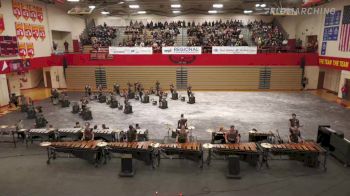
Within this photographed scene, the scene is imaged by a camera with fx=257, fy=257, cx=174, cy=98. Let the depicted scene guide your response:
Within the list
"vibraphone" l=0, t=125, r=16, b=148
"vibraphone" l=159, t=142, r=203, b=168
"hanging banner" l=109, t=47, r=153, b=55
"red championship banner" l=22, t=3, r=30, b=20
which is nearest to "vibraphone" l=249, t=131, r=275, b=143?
"vibraphone" l=159, t=142, r=203, b=168

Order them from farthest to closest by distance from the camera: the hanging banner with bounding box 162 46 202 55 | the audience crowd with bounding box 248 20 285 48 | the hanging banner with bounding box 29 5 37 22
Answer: the audience crowd with bounding box 248 20 285 48, the hanging banner with bounding box 162 46 202 55, the hanging banner with bounding box 29 5 37 22

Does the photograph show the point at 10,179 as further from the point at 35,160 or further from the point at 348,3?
the point at 348,3

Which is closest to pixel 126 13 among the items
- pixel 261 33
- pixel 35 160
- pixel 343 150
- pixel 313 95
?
pixel 261 33

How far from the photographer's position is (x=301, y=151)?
10.1 metres

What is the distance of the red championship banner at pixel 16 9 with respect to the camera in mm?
22672

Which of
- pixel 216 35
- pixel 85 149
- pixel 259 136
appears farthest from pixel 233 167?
pixel 216 35

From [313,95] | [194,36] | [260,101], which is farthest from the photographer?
[194,36]

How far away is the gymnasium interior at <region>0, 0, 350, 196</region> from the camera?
9852 millimetres

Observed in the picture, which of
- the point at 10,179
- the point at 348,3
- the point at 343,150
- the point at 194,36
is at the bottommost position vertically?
the point at 10,179

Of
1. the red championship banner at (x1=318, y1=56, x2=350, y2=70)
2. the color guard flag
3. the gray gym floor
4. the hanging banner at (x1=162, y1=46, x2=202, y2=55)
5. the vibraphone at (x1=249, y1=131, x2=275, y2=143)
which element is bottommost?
the gray gym floor

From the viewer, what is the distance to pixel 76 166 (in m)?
10.8

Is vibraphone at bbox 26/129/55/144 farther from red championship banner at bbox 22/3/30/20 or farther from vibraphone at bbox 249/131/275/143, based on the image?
red championship banner at bbox 22/3/30/20

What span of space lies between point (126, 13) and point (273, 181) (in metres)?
33.0

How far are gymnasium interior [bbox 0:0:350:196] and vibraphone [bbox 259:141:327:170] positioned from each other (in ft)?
0.18
